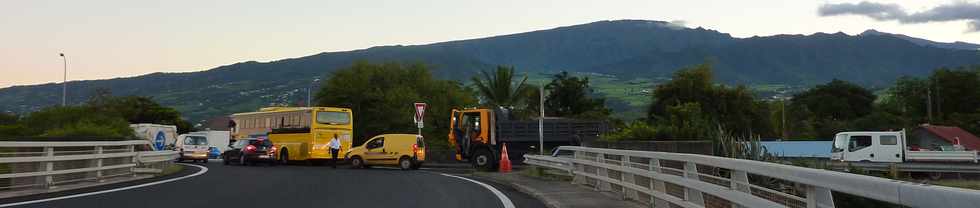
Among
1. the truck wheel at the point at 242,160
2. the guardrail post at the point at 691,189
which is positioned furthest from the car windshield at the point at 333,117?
the guardrail post at the point at 691,189

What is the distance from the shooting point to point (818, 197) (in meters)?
4.68

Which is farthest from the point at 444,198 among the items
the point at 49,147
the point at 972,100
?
the point at 972,100

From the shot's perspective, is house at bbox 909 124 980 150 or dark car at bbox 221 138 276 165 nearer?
dark car at bbox 221 138 276 165

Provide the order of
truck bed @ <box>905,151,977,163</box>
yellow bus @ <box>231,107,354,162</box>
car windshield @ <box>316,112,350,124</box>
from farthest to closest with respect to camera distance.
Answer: car windshield @ <box>316,112,350,124</box>, yellow bus @ <box>231,107,354,162</box>, truck bed @ <box>905,151,977,163</box>

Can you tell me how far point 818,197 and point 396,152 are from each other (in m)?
23.7

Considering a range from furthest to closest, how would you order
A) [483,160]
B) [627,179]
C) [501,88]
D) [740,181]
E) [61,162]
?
[501,88] < [483,160] < [61,162] < [627,179] < [740,181]

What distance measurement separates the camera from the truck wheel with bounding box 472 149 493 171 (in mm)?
27141

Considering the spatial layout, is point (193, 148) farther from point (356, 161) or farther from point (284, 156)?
point (356, 161)

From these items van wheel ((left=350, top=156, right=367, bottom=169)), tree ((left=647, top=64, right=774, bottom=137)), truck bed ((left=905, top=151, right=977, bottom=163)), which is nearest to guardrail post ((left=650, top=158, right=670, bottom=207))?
truck bed ((left=905, top=151, right=977, bottom=163))

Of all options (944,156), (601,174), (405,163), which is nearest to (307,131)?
(405,163)

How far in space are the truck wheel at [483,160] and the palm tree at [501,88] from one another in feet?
117

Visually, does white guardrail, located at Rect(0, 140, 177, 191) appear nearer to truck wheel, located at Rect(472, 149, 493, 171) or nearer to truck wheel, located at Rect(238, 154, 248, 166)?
truck wheel, located at Rect(472, 149, 493, 171)

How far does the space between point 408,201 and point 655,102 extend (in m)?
45.8

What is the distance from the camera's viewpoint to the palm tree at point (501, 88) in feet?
210
